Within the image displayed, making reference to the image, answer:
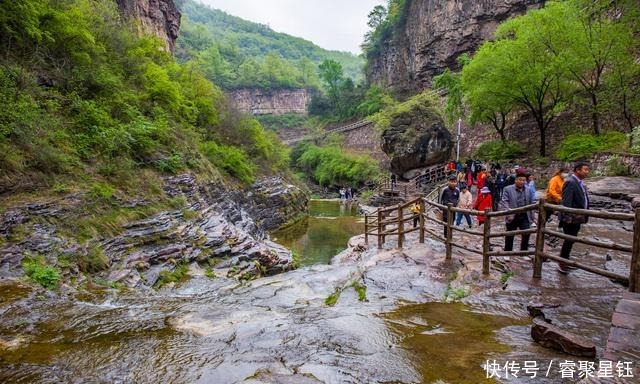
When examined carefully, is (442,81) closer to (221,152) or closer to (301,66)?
(221,152)

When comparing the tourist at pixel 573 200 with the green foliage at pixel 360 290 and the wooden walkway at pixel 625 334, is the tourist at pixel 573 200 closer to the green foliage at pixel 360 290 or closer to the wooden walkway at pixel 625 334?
the wooden walkway at pixel 625 334

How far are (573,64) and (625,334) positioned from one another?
19.3 m

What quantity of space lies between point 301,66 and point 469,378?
100895mm

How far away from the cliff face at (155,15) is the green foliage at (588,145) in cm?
2663

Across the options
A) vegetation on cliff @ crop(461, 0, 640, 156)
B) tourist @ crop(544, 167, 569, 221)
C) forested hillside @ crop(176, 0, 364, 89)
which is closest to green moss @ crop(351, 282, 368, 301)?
tourist @ crop(544, 167, 569, 221)

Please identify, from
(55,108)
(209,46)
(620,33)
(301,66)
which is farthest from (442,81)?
(209,46)

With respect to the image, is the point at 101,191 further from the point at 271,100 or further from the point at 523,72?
the point at 271,100

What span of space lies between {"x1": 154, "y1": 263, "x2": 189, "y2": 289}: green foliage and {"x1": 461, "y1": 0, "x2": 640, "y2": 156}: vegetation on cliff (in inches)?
761

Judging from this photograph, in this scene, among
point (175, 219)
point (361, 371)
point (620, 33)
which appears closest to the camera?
point (361, 371)

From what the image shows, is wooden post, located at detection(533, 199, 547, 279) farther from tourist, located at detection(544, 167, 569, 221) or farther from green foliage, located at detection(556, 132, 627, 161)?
green foliage, located at detection(556, 132, 627, 161)

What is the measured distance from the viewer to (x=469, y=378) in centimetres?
296

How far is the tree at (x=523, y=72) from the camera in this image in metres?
19.3

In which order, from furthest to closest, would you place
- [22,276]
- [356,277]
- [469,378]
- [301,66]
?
[301,66] < [356,277] < [22,276] < [469,378]

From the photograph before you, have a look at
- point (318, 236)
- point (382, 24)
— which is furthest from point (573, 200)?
point (382, 24)
